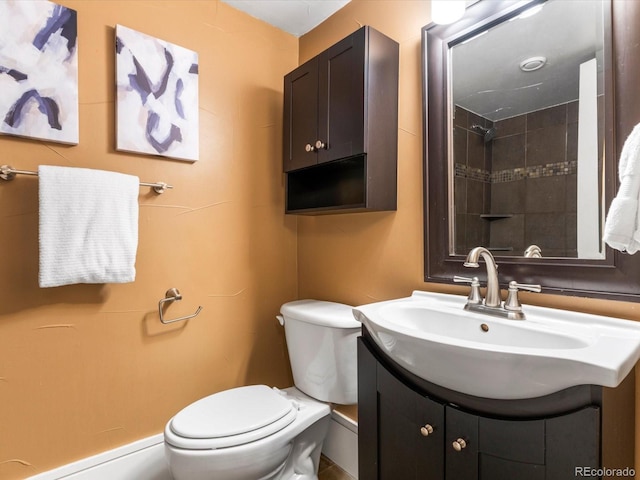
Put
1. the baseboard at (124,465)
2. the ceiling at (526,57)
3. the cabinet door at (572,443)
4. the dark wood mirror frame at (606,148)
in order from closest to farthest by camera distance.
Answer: the cabinet door at (572,443) → the dark wood mirror frame at (606,148) → the ceiling at (526,57) → the baseboard at (124,465)

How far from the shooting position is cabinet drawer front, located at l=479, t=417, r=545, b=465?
0.69 m

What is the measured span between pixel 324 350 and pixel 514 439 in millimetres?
781

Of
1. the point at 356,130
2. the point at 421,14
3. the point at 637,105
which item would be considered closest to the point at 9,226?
the point at 356,130

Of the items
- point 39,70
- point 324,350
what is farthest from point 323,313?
point 39,70

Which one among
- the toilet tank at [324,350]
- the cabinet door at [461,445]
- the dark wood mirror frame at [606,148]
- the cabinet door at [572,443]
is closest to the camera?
the cabinet door at [572,443]

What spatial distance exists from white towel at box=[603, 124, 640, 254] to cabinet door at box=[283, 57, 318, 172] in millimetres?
1073

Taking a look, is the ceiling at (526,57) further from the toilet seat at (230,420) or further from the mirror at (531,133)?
the toilet seat at (230,420)

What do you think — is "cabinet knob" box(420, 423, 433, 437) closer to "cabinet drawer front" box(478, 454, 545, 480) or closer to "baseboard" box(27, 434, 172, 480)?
"cabinet drawer front" box(478, 454, 545, 480)

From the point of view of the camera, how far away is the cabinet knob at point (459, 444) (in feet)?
2.57

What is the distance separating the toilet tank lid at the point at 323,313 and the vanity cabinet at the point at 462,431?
0.96 ft

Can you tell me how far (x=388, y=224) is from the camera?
148 centimetres

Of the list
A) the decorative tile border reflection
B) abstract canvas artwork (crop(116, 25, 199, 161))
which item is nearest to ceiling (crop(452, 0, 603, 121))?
the decorative tile border reflection

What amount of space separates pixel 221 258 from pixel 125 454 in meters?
0.86

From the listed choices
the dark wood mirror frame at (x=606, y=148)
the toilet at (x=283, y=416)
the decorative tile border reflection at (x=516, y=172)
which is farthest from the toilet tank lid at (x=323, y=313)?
the decorative tile border reflection at (x=516, y=172)
